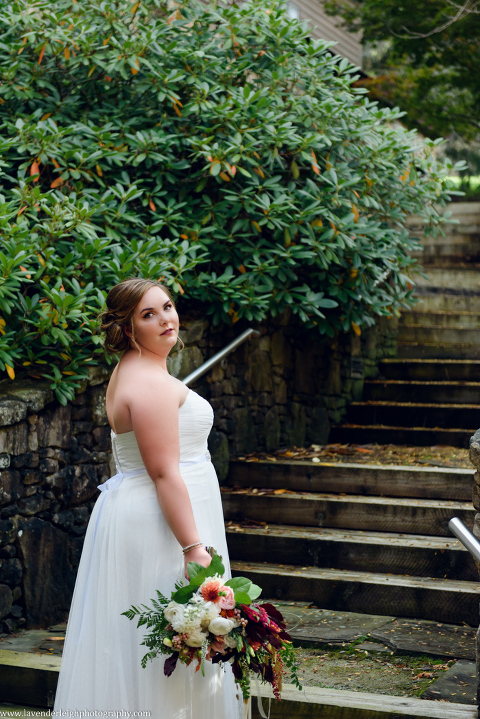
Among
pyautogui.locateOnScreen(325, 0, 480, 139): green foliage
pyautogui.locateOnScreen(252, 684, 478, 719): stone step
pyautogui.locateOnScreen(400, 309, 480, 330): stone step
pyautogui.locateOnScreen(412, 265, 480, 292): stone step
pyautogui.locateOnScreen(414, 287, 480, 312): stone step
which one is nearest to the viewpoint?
pyautogui.locateOnScreen(252, 684, 478, 719): stone step

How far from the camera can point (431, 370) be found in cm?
692

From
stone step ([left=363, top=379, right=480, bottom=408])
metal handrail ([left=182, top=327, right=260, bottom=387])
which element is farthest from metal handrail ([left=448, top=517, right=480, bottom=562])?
stone step ([left=363, top=379, right=480, bottom=408])

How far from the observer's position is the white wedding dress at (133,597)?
2.32m

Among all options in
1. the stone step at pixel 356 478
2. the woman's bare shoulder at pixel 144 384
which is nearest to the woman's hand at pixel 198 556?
the woman's bare shoulder at pixel 144 384

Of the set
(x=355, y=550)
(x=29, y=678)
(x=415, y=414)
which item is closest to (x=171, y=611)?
(x=29, y=678)

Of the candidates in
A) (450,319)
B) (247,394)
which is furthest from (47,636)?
(450,319)

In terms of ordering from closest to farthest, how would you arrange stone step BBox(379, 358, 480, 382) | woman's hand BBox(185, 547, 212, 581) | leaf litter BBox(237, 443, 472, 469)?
1. woman's hand BBox(185, 547, 212, 581)
2. leaf litter BBox(237, 443, 472, 469)
3. stone step BBox(379, 358, 480, 382)

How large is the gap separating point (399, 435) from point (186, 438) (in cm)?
415

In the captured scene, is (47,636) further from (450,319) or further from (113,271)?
(450,319)

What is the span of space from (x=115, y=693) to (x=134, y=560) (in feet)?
1.32

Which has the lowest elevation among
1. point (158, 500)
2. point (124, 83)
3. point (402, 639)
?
point (402, 639)

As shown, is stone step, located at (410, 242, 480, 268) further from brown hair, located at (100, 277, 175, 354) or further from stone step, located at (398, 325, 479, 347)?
brown hair, located at (100, 277, 175, 354)

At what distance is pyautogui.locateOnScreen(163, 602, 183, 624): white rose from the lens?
2.14m

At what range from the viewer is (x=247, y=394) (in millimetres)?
6043
